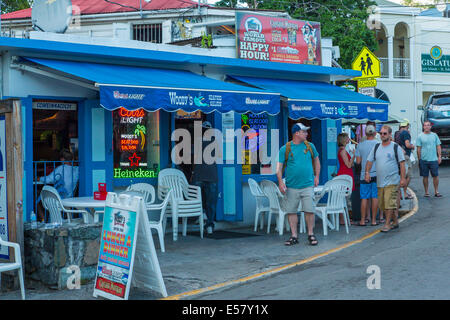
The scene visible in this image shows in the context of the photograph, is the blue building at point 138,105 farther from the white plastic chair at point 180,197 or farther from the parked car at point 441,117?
the parked car at point 441,117

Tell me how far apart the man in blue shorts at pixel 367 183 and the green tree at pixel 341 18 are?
16235 millimetres

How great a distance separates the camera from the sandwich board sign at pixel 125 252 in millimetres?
6168

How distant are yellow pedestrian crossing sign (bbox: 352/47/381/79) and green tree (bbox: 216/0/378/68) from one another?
38.9 feet

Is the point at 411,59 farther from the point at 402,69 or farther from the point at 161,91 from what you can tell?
the point at 161,91

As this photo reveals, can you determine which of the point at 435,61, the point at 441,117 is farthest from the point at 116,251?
the point at 435,61

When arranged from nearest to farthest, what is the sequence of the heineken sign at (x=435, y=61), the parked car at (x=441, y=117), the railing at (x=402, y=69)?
the parked car at (x=441, y=117)
the railing at (x=402, y=69)
the heineken sign at (x=435, y=61)

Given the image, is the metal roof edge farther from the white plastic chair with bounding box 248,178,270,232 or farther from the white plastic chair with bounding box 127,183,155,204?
the white plastic chair with bounding box 248,178,270,232

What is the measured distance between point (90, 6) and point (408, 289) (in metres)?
19.0

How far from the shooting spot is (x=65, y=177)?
9883 millimetres

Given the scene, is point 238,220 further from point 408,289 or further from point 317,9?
point 317,9

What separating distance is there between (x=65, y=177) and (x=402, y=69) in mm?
25227

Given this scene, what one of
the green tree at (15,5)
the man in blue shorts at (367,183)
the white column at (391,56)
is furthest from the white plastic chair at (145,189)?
the white column at (391,56)

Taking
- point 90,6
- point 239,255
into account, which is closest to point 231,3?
point 90,6

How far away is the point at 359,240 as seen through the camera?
32.5 feet
